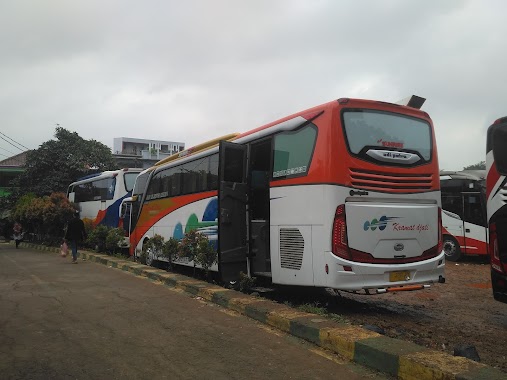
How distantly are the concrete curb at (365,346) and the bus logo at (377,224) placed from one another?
1.40 m

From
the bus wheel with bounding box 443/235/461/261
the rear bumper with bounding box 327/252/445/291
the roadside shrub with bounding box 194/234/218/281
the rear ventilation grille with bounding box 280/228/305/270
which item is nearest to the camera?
the rear bumper with bounding box 327/252/445/291

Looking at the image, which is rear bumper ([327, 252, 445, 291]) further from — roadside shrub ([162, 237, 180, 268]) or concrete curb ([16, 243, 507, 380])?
roadside shrub ([162, 237, 180, 268])

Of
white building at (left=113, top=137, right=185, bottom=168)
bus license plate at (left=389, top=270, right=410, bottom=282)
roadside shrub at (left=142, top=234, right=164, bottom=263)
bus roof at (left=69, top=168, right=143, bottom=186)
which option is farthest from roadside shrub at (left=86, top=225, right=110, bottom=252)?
white building at (left=113, top=137, right=185, bottom=168)

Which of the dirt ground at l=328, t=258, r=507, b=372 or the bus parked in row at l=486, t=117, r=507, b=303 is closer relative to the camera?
the dirt ground at l=328, t=258, r=507, b=372

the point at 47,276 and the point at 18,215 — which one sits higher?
the point at 18,215

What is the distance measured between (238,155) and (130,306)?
10.1 ft

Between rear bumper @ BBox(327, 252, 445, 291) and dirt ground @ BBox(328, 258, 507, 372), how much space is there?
1.70 feet

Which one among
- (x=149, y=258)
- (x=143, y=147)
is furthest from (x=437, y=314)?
(x=143, y=147)

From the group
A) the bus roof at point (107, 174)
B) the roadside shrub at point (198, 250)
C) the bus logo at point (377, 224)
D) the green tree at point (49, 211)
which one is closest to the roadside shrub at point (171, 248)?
the roadside shrub at point (198, 250)

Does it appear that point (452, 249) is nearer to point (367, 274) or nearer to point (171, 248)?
point (171, 248)

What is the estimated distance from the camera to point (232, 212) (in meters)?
7.33

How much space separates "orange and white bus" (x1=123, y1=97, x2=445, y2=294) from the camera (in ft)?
18.2

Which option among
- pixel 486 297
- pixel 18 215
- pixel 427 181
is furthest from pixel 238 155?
pixel 18 215

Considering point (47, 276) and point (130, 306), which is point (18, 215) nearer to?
point (47, 276)
